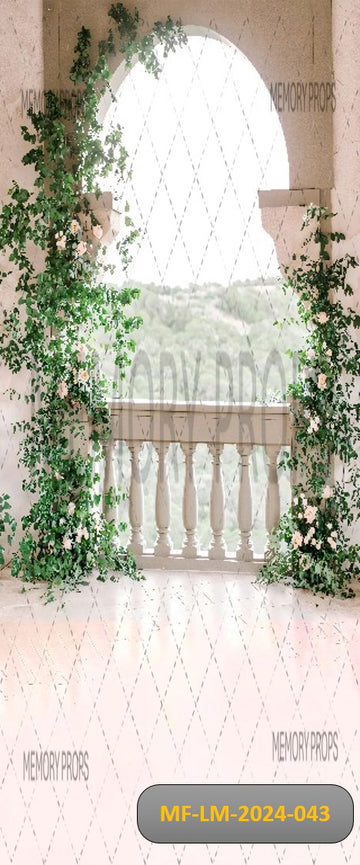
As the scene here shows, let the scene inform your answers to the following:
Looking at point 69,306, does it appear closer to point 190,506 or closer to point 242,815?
point 190,506

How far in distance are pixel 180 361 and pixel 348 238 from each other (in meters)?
1.00

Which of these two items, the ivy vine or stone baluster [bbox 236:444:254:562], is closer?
the ivy vine

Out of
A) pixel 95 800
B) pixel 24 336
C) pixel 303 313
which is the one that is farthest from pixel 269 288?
pixel 95 800

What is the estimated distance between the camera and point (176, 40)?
4.38 meters

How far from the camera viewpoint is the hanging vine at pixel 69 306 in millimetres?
4273

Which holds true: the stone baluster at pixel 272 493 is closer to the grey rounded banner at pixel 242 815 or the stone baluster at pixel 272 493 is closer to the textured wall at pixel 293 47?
the textured wall at pixel 293 47

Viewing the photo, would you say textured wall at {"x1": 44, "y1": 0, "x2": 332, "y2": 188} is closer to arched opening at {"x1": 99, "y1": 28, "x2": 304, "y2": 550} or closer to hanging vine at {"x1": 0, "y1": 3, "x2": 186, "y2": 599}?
arched opening at {"x1": 99, "y1": 28, "x2": 304, "y2": 550}

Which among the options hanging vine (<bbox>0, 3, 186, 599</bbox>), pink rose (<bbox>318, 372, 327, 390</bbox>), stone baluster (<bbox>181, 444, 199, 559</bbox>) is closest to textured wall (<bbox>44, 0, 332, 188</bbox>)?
hanging vine (<bbox>0, 3, 186, 599</bbox>)

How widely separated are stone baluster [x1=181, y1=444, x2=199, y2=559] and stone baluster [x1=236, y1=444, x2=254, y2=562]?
0.21 meters

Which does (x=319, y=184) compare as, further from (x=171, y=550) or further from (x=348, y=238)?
(x=171, y=550)

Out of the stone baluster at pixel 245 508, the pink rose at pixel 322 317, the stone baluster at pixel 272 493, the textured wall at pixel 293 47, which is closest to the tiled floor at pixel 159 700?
the stone baluster at pixel 245 508

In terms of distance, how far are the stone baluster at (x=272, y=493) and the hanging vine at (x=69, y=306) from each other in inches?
26.1

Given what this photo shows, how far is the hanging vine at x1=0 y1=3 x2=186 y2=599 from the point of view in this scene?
4.27 metres

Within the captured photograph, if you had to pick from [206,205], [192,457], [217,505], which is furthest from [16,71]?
[217,505]
